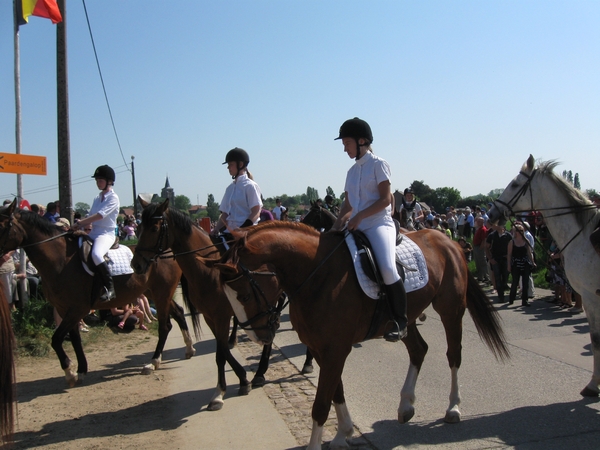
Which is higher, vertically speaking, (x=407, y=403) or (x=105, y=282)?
(x=105, y=282)

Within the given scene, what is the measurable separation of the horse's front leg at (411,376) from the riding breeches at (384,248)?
1.20m

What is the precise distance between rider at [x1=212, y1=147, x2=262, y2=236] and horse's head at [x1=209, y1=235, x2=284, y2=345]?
2980mm

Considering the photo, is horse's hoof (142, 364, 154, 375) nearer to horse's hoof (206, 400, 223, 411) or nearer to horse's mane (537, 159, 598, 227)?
horse's hoof (206, 400, 223, 411)

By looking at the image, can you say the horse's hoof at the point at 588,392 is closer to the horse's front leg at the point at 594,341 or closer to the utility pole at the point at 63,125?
the horse's front leg at the point at 594,341

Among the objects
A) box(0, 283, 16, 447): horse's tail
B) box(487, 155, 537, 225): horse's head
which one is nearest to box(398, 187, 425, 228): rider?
box(487, 155, 537, 225): horse's head

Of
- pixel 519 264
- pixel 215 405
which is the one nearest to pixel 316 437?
pixel 215 405

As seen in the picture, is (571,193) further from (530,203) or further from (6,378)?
(6,378)

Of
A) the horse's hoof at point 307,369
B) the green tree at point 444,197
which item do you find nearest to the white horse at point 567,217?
the horse's hoof at point 307,369

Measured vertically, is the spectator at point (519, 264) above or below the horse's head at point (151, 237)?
below

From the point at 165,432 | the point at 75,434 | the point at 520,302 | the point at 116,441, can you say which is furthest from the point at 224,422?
the point at 520,302

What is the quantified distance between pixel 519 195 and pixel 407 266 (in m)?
2.57

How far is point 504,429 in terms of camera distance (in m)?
4.75

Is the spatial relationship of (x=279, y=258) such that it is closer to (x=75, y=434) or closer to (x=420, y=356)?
(x=420, y=356)

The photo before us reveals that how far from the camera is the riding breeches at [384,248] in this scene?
4.42 meters
